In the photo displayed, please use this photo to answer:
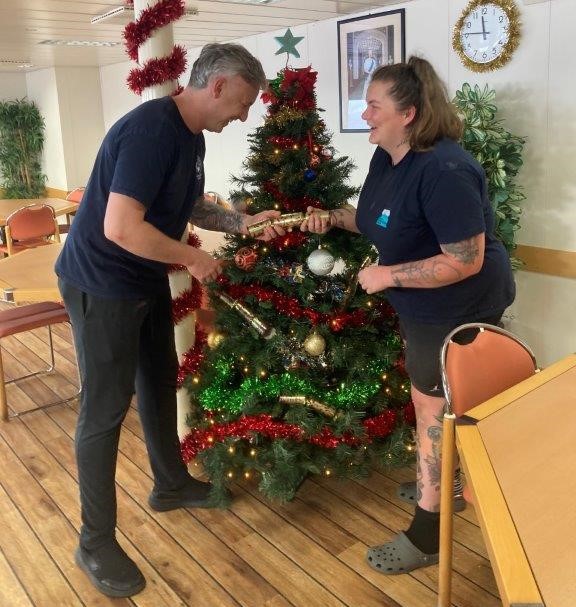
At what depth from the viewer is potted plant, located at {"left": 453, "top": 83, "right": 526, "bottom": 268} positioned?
3203 mm

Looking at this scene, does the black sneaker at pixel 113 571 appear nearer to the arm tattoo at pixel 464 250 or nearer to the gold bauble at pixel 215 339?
the gold bauble at pixel 215 339

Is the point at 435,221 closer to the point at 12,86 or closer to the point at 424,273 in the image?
the point at 424,273

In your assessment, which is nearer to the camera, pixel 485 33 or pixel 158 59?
pixel 158 59

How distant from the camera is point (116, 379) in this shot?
6.25 ft

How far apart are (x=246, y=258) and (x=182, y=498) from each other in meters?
0.98

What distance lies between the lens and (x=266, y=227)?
2.14 m

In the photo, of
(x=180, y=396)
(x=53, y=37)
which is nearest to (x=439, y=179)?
(x=180, y=396)

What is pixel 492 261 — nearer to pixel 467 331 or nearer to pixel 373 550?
pixel 467 331

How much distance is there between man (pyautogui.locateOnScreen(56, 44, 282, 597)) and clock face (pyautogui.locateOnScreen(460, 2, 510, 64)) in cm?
207

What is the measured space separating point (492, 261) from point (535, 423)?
581mm

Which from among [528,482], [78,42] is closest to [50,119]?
[78,42]

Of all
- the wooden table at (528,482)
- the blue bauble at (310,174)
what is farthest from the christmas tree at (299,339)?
the wooden table at (528,482)

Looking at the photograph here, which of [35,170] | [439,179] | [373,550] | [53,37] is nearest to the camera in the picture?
[439,179]

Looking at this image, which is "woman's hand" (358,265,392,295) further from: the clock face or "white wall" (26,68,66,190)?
"white wall" (26,68,66,190)
